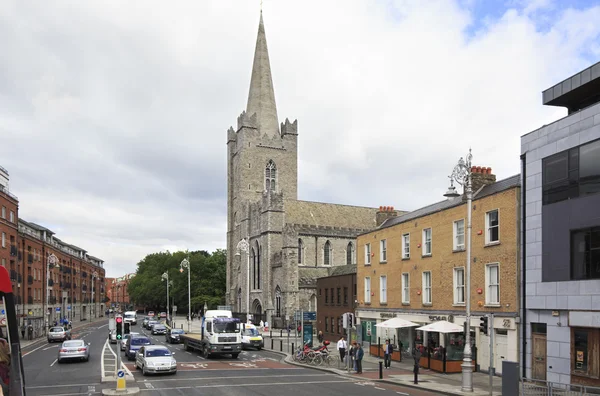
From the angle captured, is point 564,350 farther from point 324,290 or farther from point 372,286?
point 324,290

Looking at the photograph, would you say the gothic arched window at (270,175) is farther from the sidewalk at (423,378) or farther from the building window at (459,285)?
the building window at (459,285)

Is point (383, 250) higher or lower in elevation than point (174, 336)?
higher

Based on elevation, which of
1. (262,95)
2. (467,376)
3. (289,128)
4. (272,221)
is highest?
(262,95)

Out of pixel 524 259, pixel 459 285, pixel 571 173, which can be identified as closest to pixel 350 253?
pixel 459 285

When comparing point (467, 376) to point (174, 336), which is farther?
point (174, 336)

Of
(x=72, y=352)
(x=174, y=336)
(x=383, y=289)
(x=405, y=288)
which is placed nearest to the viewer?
(x=72, y=352)

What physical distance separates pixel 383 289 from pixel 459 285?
9991 mm

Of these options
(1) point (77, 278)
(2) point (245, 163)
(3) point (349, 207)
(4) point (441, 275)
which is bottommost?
(1) point (77, 278)

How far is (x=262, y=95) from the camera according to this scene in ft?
327

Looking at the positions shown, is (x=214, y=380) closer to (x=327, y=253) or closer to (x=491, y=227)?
(x=491, y=227)

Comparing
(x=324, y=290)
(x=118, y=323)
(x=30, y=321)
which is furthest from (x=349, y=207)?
(x=118, y=323)

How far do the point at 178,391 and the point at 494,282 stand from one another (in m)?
15.9

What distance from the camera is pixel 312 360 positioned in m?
34.6

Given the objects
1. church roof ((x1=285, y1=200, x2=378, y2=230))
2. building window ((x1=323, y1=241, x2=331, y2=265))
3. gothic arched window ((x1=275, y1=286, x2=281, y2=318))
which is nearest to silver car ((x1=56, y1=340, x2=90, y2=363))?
gothic arched window ((x1=275, y1=286, x2=281, y2=318))
